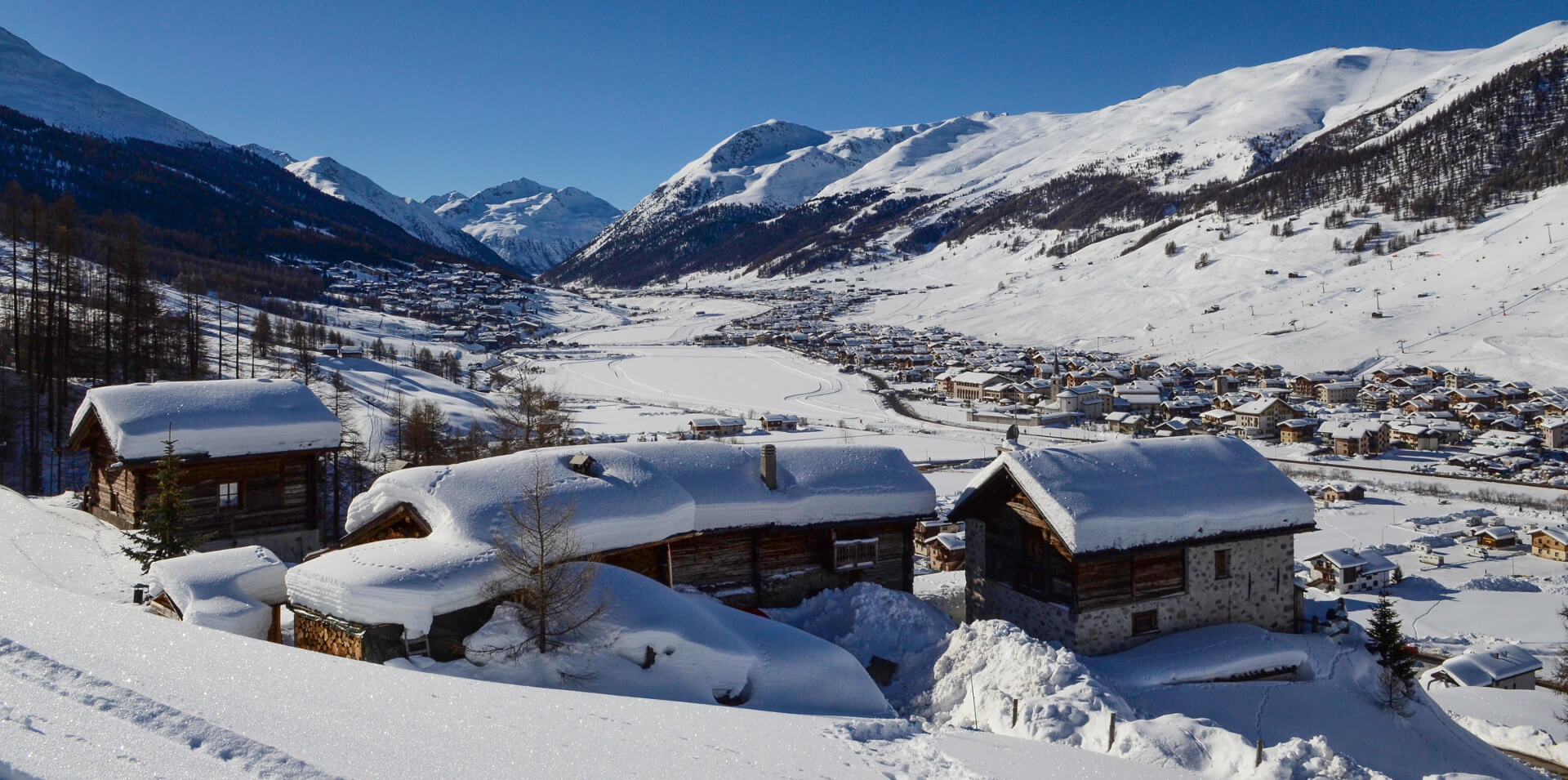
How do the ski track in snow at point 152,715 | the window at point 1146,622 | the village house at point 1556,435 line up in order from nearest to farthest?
the ski track in snow at point 152,715
the window at point 1146,622
the village house at point 1556,435

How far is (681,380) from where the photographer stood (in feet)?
345

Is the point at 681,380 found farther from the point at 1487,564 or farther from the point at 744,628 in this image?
the point at 744,628

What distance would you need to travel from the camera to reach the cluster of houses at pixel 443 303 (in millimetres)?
146125

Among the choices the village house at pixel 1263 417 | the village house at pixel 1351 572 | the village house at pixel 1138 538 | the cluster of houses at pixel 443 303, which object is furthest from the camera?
the cluster of houses at pixel 443 303

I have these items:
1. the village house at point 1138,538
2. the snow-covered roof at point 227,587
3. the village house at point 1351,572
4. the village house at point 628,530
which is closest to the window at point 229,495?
the snow-covered roof at point 227,587

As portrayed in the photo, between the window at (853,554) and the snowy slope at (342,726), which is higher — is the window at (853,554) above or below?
below

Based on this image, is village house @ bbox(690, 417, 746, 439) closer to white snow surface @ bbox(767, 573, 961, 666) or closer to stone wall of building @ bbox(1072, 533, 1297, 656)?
white snow surface @ bbox(767, 573, 961, 666)

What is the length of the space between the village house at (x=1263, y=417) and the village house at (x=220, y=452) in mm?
72246

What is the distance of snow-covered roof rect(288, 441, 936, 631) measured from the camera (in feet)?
40.1

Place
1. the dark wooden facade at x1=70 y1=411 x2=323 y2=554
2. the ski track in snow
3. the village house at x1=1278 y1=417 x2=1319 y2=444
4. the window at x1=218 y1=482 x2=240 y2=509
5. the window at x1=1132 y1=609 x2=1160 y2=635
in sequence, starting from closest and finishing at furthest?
the ski track in snow → the window at x1=1132 y1=609 x2=1160 y2=635 → the dark wooden facade at x1=70 y1=411 x2=323 y2=554 → the window at x1=218 y1=482 x2=240 y2=509 → the village house at x1=1278 y1=417 x2=1319 y2=444

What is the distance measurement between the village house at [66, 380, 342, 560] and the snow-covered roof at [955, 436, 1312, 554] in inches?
651

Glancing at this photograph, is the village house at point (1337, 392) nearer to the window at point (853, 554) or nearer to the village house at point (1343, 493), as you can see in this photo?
the village house at point (1343, 493)

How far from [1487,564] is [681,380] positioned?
78935 millimetres

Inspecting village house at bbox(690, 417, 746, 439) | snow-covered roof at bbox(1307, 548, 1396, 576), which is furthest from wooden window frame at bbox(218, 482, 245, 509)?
village house at bbox(690, 417, 746, 439)
